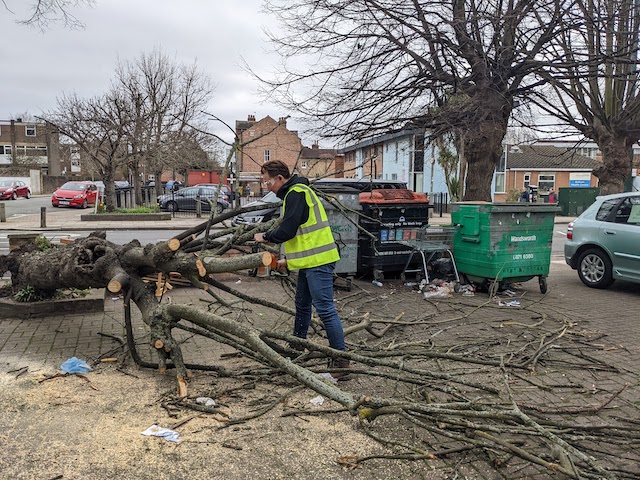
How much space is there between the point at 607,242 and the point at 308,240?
5.72 metres

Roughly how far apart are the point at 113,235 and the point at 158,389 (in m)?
13.7

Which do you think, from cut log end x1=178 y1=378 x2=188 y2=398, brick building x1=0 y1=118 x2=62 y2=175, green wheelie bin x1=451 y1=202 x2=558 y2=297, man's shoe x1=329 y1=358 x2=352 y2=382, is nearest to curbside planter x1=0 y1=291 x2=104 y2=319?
cut log end x1=178 y1=378 x2=188 y2=398

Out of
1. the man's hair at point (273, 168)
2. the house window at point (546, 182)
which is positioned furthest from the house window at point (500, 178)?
the man's hair at point (273, 168)

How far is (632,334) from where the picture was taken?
18.1 ft

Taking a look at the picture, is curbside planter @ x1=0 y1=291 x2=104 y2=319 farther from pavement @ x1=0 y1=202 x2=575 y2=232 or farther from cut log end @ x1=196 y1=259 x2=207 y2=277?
pavement @ x1=0 y1=202 x2=575 y2=232

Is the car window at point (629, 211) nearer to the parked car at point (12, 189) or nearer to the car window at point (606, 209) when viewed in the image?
the car window at point (606, 209)

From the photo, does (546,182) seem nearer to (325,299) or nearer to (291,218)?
(325,299)

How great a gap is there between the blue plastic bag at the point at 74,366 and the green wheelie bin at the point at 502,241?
16.6 ft

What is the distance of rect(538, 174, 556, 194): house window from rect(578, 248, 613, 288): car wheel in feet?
109

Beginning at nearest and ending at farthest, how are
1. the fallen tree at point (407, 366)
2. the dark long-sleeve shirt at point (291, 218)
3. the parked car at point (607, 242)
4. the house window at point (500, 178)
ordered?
the fallen tree at point (407, 366)
the dark long-sleeve shirt at point (291, 218)
the parked car at point (607, 242)
the house window at point (500, 178)

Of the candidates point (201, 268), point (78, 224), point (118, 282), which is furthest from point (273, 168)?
point (78, 224)

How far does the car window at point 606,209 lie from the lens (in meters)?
7.91

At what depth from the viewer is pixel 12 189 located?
3372 cm

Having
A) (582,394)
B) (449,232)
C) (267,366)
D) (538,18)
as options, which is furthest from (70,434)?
(538,18)
